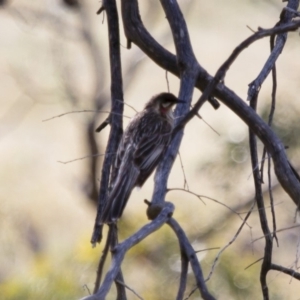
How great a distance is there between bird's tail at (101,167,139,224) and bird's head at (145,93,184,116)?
705mm

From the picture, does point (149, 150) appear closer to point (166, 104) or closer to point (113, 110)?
point (113, 110)

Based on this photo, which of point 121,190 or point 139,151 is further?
point 139,151

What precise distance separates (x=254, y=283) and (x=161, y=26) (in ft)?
14.1

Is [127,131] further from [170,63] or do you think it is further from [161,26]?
[161,26]

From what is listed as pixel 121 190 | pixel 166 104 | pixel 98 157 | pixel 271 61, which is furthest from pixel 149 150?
pixel 98 157

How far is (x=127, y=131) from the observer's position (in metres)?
4.04

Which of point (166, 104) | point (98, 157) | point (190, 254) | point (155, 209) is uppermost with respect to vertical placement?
point (98, 157)

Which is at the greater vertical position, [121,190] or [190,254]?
[121,190]

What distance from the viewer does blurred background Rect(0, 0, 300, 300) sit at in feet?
19.5

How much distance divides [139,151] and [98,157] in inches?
163

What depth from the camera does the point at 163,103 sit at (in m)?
4.18

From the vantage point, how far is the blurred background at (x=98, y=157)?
5.94m

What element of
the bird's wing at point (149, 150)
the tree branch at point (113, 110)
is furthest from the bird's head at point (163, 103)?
the tree branch at point (113, 110)

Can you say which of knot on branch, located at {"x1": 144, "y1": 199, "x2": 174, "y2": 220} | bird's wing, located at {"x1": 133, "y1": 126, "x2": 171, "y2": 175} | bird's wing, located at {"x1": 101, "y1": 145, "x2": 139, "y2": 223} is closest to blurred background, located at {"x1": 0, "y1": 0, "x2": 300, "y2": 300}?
bird's wing, located at {"x1": 133, "y1": 126, "x2": 171, "y2": 175}
